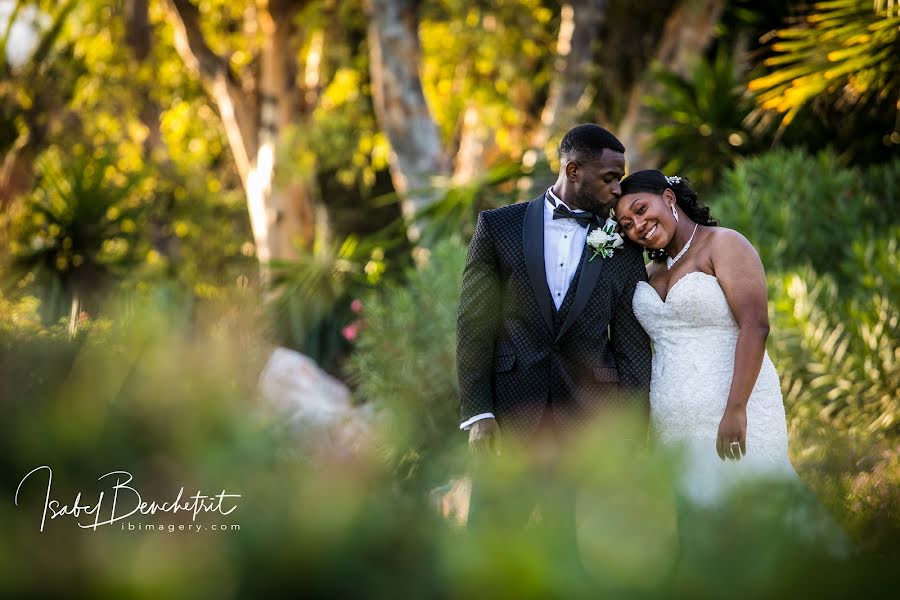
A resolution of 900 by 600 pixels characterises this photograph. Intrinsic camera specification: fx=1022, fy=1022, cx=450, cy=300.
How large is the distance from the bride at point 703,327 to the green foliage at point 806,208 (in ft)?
11.7

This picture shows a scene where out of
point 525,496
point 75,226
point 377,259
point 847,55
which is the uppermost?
point 525,496

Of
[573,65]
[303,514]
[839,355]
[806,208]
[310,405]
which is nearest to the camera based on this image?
[303,514]

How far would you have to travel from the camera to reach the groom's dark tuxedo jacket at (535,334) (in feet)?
11.4

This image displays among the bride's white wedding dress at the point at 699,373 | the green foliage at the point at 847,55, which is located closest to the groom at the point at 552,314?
the bride's white wedding dress at the point at 699,373

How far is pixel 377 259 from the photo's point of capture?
405 inches

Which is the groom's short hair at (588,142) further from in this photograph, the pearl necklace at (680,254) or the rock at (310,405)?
the rock at (310,405)

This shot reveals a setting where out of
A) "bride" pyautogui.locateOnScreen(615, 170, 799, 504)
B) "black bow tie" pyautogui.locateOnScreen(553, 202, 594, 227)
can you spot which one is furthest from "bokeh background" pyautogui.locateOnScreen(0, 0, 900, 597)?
"black bow tie" pyautogui.locateOnScreen(553, 202, 594, 227)

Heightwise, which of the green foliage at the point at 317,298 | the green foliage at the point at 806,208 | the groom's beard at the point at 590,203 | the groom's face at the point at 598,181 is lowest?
the green foliage at the point at 317,298

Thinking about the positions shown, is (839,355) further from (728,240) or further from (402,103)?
(402,103)

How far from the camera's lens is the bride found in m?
3.41

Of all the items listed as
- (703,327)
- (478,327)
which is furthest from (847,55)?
(478,327)

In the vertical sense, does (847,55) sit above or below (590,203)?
above

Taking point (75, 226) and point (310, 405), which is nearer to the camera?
point (310, 405)

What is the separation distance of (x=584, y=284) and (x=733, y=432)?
2.29 ft
